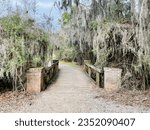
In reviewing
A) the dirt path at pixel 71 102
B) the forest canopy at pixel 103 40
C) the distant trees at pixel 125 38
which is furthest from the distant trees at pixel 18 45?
the distant trees at pixel 125 38

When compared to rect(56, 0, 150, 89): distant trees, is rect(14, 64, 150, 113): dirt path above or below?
below

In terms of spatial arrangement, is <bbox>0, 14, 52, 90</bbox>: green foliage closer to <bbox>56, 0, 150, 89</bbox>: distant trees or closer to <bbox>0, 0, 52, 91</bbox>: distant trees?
<bbox>0, 0, 52, 91</bbox>: distant trees

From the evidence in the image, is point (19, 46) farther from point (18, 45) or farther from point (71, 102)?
point (71, 102)

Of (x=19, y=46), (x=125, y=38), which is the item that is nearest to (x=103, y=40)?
(x=125, y=38)

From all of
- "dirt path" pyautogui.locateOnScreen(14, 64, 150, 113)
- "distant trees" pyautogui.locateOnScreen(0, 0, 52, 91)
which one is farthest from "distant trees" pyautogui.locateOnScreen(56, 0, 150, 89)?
"distant trees" pyautogui.locateOnScreen(0, 0, 52, 91)

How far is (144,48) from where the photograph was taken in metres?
9.74

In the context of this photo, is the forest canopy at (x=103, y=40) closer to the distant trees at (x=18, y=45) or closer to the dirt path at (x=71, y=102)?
the distant trees at (x=18, y=45)

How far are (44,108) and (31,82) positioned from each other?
223 centimetres

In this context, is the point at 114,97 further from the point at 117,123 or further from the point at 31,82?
the point at 117,123

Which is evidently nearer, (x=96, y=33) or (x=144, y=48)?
(x=144, y=48)

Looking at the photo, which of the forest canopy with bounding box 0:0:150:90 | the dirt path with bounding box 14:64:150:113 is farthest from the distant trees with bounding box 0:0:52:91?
the dirt path with bounding box 14:64:150:113

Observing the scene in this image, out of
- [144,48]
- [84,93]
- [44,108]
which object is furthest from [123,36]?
[44,108]

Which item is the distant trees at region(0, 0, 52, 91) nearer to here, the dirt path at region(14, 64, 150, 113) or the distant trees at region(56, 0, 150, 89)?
the dirt path at region(14, 64, 150, 113)

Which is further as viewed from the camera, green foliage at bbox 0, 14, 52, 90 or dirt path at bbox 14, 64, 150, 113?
green foliage at bbox 0, 14, 52, 90
